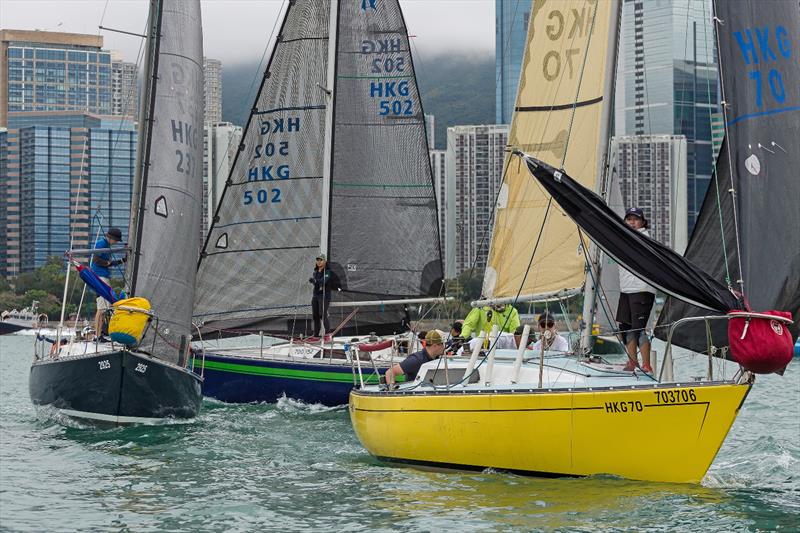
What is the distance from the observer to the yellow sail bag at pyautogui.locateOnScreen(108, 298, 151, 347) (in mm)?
16016

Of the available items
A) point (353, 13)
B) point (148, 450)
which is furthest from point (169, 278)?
point (353, 13)

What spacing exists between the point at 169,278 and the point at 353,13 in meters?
7.86

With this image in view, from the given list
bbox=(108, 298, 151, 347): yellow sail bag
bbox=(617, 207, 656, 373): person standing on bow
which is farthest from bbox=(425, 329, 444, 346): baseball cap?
bbox=(108, 298, 151, 347): yellow sail bag

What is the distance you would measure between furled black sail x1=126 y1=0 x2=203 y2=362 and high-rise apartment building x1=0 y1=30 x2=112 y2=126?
146844mm

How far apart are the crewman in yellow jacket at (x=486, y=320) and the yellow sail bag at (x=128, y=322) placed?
4.39m

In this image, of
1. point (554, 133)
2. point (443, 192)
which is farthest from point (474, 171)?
point (554, 133)

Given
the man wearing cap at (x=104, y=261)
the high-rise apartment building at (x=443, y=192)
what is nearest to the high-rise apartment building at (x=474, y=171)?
the high-rise apartment building at (x=443, y=192)

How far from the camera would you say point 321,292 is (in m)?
21.9

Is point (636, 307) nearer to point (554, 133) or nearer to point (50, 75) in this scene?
point (554, 133)

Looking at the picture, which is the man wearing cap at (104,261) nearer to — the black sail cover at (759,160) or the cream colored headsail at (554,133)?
the cream colored headsail at (554,133)

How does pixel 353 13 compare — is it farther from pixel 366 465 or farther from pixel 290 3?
pixel 366 465

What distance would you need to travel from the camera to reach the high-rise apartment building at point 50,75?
164 m

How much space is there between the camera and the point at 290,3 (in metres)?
23.8

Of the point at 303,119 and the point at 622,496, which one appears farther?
the point at 303,119
